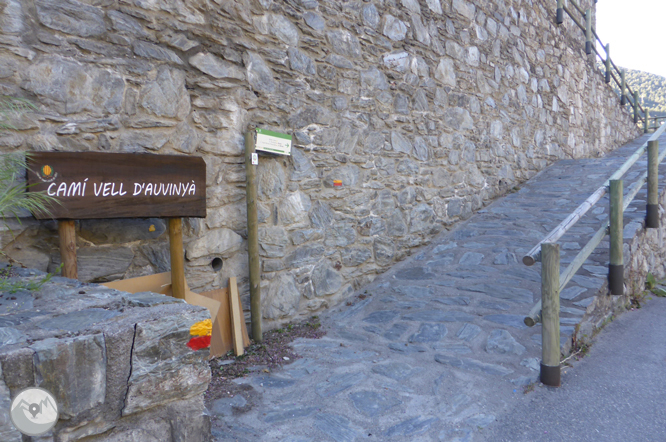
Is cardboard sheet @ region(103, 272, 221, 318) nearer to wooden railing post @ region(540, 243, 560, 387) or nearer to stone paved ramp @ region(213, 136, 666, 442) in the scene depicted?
stone paved ramp @ region(213, 136, 666, 442)

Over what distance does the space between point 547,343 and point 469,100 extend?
141 inches

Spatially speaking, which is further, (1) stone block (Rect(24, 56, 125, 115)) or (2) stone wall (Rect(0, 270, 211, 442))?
(1) stone block (Rect(24, 56, 125, 115))

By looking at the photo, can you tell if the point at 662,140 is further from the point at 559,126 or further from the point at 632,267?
the point at 632,267

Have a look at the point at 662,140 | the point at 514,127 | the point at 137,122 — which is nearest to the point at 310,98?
the point at 137,122

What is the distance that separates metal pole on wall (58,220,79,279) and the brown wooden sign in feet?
0.23

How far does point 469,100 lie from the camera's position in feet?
17.3

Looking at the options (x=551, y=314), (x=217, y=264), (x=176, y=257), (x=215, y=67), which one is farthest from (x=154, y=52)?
(x=551, y=314)

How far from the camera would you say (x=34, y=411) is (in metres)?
1.11

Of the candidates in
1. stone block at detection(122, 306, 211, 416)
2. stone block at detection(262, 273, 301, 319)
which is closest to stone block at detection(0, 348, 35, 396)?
stone block at detection(122, 306, 211, 416)

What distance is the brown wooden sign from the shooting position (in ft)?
6.69

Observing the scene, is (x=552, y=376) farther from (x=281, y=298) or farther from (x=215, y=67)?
(x=215, y=67)

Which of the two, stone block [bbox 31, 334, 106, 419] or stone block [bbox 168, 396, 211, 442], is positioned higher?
stone block [bbox 31, 334, 106, 419]

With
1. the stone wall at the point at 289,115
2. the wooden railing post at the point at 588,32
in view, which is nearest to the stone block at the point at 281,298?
the stone wall at the point at 289,115

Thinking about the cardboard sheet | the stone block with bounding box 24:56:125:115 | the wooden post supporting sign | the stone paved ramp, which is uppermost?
the stone block with bounding box 24:56:125:115
